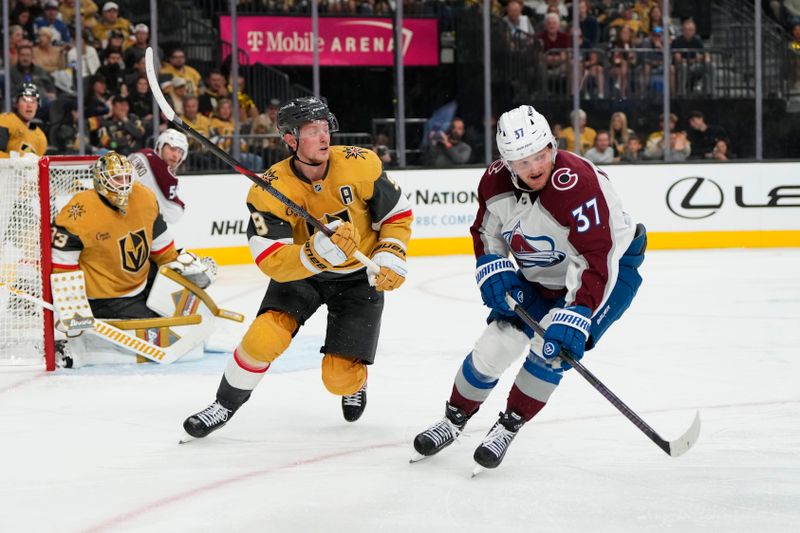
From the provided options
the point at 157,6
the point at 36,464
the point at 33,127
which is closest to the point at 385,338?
the point at 36,464

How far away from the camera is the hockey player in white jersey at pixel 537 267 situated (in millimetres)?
2902

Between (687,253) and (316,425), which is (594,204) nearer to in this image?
(316,425)

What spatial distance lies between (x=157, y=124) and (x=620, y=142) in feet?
12.1

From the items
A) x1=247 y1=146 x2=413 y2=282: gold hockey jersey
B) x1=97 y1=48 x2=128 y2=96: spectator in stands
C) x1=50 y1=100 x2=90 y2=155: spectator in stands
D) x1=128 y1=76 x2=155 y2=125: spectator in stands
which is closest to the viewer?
x1=247 y1=146 x2=413 y2=282: gold hockey jersey

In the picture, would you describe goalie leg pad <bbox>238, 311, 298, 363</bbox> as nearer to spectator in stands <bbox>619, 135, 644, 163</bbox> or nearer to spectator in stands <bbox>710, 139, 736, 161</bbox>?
spectator in stands <bbox>619, 135, 644, 163</bbox>

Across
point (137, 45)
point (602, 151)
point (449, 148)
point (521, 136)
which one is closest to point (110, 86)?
point (137, 45)

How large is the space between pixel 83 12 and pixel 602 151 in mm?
4167

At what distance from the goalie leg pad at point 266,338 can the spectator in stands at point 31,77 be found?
18.4 feet

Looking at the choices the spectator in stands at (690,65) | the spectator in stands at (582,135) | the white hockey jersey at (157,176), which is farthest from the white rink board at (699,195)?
the white hockey jersey at (157,176)

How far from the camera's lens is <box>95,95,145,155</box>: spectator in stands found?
8.46 meters

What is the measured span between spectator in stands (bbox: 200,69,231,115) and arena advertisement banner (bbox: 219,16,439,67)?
2.36 ft

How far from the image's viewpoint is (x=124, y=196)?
466 centimetres

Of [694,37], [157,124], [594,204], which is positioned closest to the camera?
[594,204]

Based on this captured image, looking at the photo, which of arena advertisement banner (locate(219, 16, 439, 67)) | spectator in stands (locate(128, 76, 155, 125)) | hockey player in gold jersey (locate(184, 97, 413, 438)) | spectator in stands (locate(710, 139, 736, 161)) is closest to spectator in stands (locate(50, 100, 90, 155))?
spectator in stands (locate(128, 76, 155, 125))
